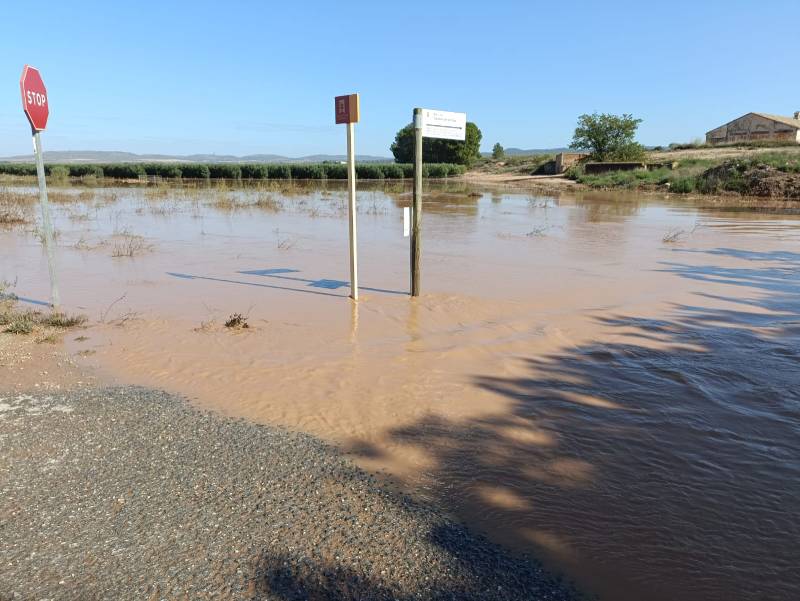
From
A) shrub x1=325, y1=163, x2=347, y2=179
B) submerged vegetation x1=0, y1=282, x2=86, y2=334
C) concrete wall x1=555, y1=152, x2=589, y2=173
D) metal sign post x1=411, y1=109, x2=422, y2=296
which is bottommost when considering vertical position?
submerged vegetation x1=0, y1=282, x2=86, y2=334

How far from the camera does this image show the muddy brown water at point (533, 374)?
10.8 feet

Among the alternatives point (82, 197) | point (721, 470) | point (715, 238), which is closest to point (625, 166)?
point (715, 238)

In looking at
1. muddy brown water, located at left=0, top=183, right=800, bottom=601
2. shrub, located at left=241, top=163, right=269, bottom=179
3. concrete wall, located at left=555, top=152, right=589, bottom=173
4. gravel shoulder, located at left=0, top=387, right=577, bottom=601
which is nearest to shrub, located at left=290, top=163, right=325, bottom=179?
shrub, located at left=241, top=163, right=269, bottom=179

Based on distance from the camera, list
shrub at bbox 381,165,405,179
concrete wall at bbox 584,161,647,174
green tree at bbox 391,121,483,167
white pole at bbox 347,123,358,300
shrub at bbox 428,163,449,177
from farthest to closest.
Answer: green tree at bbox 391,121,483,167
shrub at bbox 428,163,449,177
shrub at bbox 381,165,405,179
concrete wall at bbox 584,161,647,174
white pole at bbox 347,123,358,300

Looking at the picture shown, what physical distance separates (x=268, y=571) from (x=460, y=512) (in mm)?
1168

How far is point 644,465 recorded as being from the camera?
396 cm

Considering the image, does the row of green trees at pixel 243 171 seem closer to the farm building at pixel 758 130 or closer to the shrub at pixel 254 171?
the shrub at pixel 254 171

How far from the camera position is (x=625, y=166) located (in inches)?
1902

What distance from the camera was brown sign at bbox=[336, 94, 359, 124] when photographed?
7.20 meters

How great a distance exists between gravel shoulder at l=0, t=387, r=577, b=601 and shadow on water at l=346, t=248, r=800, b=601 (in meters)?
0.42

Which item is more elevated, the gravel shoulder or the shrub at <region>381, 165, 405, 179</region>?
the shrub at <region>381, 165, 405, 179</region>

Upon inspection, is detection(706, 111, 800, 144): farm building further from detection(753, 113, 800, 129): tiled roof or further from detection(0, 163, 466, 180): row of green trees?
detection(0, 163, 466, 180): row of green trees

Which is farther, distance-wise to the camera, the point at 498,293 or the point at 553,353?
the point at 498,293

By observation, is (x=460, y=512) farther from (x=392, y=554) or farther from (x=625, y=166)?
(x=625, y=166)
